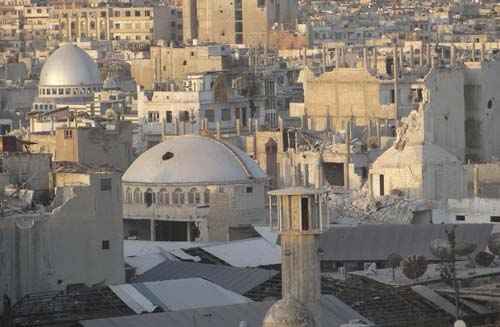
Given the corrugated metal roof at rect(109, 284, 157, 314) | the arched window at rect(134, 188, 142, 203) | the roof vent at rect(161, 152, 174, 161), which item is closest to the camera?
the corrugated metal roof at rect(109, 284, 157, 314)

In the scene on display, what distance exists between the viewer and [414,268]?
139 feet

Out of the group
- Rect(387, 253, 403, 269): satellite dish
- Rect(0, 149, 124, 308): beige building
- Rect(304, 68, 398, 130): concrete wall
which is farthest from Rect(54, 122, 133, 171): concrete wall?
Rect(304, 68, 398, 130): concrete wall

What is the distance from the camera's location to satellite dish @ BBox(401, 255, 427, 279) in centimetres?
4212

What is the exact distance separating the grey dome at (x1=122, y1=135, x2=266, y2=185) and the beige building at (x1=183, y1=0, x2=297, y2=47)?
207 feet

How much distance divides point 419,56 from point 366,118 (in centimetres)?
1815

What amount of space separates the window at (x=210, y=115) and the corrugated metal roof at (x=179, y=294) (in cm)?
2505

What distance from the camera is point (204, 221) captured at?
162ft

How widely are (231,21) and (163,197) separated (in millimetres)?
67527

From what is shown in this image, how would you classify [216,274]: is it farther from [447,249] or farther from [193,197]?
[193,197]

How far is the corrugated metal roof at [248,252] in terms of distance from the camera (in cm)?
4528

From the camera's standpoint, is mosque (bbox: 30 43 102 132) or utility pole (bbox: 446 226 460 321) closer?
utility pole (bbox: 446 226 460 321)

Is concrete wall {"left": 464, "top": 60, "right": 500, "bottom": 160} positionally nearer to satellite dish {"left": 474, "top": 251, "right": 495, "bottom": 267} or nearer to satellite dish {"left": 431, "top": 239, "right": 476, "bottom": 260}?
satellite dish {"left": 431, "top": 239, "right": 476, "bottom": 260}

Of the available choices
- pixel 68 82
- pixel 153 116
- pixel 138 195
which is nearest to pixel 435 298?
pixel 138 195

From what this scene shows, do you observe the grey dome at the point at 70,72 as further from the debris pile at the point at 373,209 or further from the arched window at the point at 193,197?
the arched window at the point at 193,197
